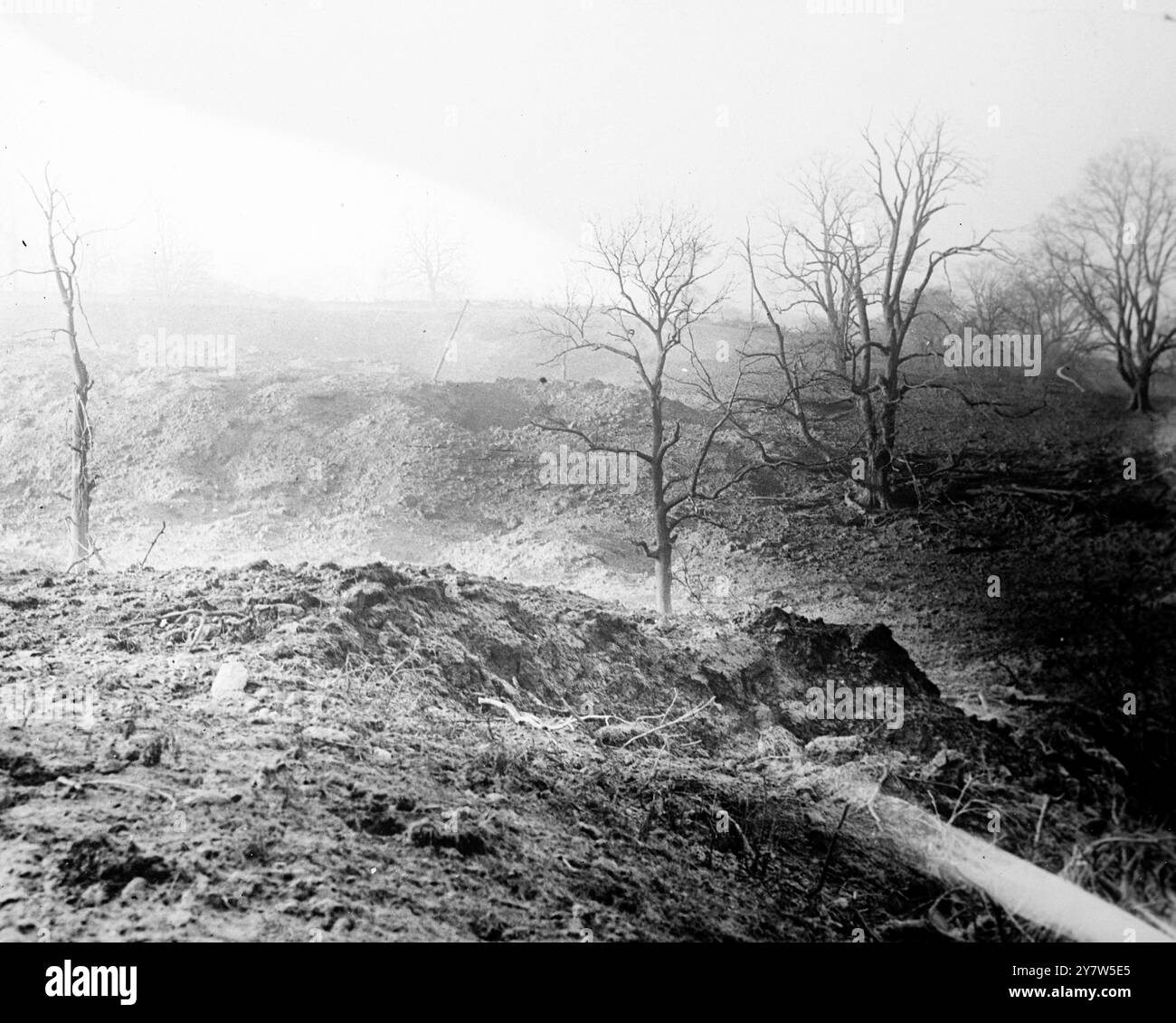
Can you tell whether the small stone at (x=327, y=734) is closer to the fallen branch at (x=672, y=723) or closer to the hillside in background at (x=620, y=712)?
the hillside in background at (x=620, y=712)

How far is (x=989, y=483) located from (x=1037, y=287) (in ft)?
6.13

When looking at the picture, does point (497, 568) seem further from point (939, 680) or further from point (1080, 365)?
point (1080, 365)

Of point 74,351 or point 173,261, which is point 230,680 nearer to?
point 74,351

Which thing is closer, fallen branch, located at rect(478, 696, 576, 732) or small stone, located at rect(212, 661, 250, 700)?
small stone, located at rect(212, 661, 250, 700)

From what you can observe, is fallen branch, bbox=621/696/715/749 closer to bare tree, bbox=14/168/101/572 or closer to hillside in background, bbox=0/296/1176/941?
hillside in background, bbox=0/296/1176/941

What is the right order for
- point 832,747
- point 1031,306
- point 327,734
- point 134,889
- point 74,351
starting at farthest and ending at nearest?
point 74,351 < point 1031,306 < point 832,747 < point 327,734 < point 134,889

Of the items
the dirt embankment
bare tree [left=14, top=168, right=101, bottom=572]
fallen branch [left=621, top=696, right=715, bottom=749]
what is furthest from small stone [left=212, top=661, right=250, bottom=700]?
bare tree [left=14, top=168, right=101, bottom=572]

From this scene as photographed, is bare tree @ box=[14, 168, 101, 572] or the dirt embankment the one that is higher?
bare tree @ box=[14, 168, 101, 572]

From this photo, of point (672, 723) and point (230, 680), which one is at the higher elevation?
point (230, 680)

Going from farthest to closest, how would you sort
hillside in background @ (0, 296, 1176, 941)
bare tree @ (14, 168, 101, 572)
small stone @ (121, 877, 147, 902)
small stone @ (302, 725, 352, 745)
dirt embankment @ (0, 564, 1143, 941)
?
bare tree @ (14, 168, 101, 572), small stone @ (302, 725, 352, 745), hillside in background @ (0, 296, 1176, 941), dirt embankment @ (0, 564, 1143, 941), small stone @ (121, 877, 147, 902)

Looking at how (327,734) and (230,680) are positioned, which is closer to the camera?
(327,734)

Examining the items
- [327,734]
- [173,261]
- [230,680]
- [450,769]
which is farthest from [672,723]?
[173,261]

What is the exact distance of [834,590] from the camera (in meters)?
6.90

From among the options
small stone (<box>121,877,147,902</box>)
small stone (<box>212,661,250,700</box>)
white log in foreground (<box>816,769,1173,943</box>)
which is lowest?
white log in foreground (<box>816,769,1173,943</box>)
